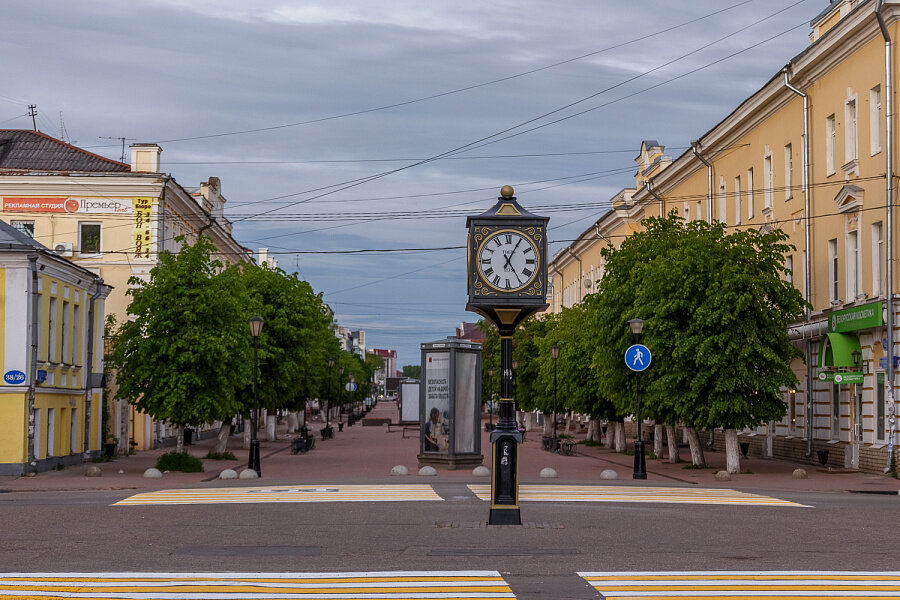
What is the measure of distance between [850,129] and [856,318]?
19.3 ft

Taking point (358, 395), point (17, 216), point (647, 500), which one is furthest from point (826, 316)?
point (358, 395)

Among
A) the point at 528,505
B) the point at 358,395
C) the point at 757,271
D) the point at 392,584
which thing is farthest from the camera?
the point at 358,395

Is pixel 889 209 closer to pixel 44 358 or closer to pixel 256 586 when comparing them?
pixel 44 358

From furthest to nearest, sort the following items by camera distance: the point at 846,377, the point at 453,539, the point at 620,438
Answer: the point at 620,438, the point at 846,377, the point at 453,539

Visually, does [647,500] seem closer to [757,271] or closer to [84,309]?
[757,271]

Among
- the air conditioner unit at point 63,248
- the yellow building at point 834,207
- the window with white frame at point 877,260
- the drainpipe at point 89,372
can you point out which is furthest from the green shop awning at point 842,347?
the air conditioner unit at point 63,248

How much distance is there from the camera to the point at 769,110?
43.2 m

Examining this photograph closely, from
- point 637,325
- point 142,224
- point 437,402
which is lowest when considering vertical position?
point 437,402

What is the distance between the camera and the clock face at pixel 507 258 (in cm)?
1702

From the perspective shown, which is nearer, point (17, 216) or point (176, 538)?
point (176, 538)

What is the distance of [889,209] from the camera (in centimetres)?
3181

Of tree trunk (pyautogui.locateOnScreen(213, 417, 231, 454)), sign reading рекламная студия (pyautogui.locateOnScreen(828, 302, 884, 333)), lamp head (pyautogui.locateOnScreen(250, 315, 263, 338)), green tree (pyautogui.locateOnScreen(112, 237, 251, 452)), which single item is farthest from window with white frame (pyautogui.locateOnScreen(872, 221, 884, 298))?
tree trunk (pyautogui.locateOnScreen(213, 417, 231, 454))

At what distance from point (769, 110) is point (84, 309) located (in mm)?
25686

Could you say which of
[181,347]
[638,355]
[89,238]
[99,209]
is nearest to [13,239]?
[181,347]
